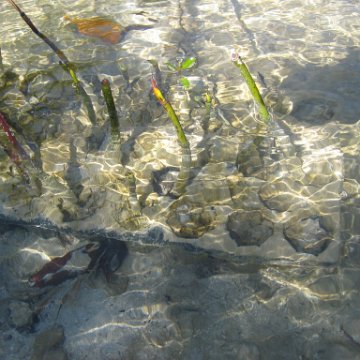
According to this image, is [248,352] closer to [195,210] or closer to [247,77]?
[195,210]

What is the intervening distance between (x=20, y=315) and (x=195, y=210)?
74.9 inches

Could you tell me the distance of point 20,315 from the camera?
3.33m

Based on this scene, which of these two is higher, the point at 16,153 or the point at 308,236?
the point at 16,153

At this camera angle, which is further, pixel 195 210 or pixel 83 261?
pixel 195 210

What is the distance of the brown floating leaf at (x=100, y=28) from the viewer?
652 cm

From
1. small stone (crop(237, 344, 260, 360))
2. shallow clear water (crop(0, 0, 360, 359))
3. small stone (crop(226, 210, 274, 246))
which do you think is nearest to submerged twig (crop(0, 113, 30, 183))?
shallow clear water (crop(0, 0, 360, 359))

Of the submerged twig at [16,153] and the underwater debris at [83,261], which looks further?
the submerged twig at [16,153]

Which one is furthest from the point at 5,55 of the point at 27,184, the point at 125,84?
the point at 27,184

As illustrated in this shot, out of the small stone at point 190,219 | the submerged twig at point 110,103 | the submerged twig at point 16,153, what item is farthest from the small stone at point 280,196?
the submerged twig at point 16,153

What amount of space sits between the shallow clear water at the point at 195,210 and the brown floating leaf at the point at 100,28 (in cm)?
98

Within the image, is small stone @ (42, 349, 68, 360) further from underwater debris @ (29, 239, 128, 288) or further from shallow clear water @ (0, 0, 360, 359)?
underwater debris @ (29, 239, 128, 288)

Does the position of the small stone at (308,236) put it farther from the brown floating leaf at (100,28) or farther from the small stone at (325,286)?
the brown floating leaf at (100,28)

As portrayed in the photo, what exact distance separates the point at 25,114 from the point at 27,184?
1.40m

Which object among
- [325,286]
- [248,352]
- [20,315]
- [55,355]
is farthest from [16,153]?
[325,286]
